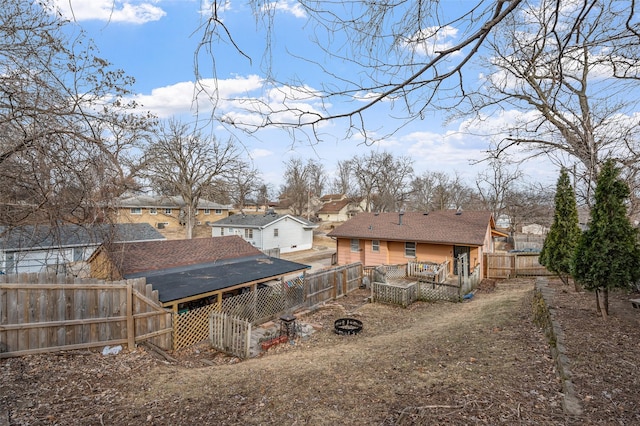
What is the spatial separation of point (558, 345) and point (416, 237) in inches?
523

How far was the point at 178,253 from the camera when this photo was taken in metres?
12.7

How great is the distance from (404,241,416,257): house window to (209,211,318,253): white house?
12.6 meters

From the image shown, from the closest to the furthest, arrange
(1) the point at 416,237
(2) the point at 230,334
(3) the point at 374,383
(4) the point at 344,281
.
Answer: (3) the point at 374,383, (2) the point at 230,334, (4) the point at 344,281, (1) the point at 416,237

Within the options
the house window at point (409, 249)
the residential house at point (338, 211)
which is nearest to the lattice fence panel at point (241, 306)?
the house window at point (409, 249)

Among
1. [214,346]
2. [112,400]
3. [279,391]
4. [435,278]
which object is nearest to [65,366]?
[112,400]

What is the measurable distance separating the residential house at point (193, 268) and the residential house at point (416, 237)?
760cm

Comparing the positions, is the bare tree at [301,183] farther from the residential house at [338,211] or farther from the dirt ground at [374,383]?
the dirt ground at [374,383]

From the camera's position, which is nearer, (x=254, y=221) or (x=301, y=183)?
(x=254, y=221)

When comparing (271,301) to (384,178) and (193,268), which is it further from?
(384,178)

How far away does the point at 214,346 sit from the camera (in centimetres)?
797

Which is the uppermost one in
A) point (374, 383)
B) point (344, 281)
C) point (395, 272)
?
point (374, 383)

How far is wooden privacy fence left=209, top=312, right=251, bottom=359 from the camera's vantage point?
288 inches

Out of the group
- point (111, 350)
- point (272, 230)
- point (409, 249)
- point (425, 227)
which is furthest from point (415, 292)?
point (272, 230)

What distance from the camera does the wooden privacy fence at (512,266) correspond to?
15759 millimetres
